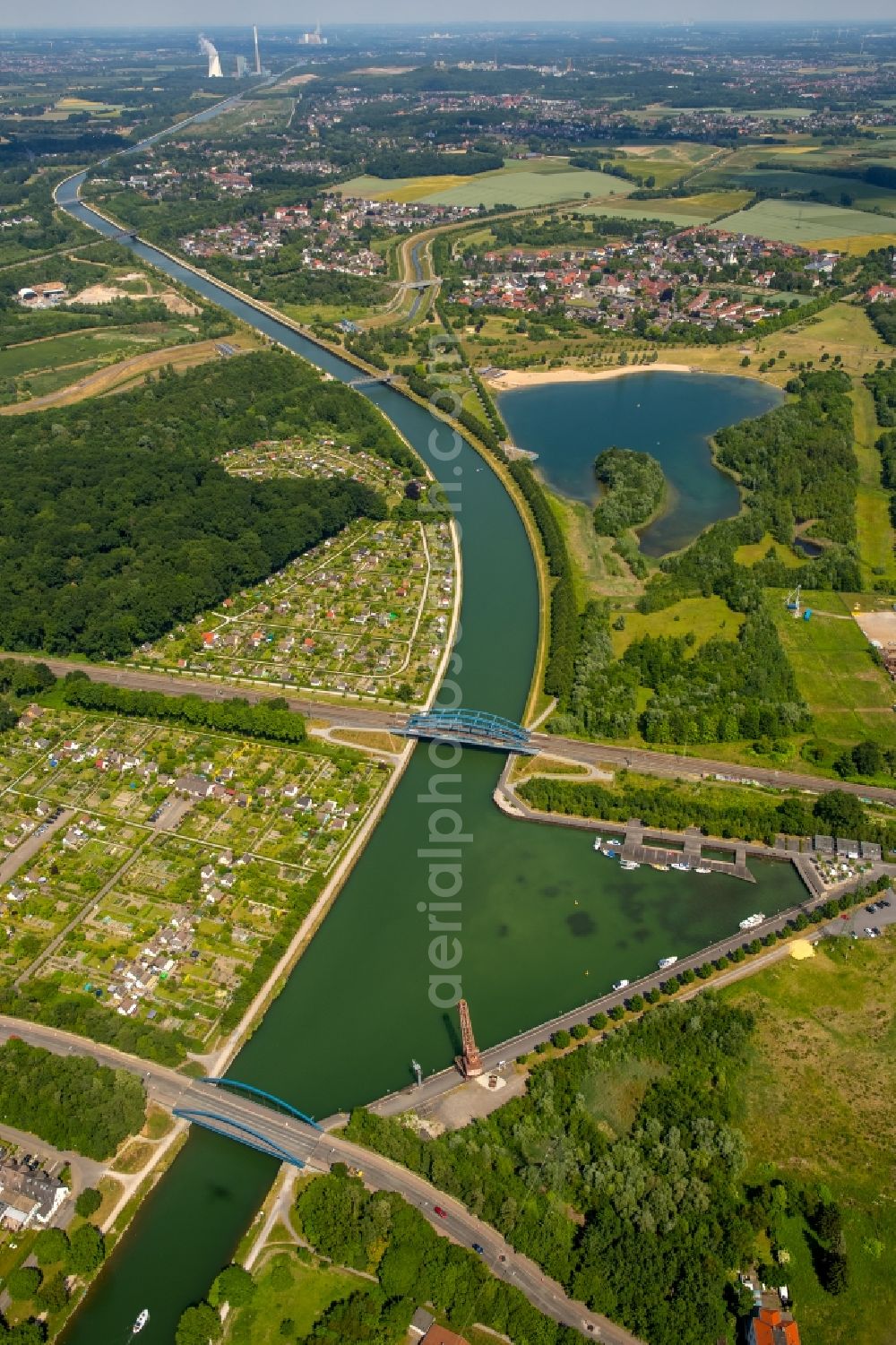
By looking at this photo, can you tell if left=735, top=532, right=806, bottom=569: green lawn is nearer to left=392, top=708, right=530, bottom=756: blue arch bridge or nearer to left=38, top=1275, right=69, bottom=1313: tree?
left=392, top=708, right=530, bottom=756: blue arch bridge

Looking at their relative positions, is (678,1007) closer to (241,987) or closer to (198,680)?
(241,987)

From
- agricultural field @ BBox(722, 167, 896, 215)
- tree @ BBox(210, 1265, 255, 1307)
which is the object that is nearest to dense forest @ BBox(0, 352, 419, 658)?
tree @ BBox(210, 1265, 255, 1307)

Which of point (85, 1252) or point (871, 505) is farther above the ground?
point (871, 505)

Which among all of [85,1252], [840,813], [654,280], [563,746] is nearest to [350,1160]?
[85,1252]

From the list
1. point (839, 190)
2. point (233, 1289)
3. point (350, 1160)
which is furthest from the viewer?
point (839, 190)

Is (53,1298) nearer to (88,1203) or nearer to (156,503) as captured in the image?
(88,1203)

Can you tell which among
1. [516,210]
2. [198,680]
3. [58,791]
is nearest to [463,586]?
[198,680]
